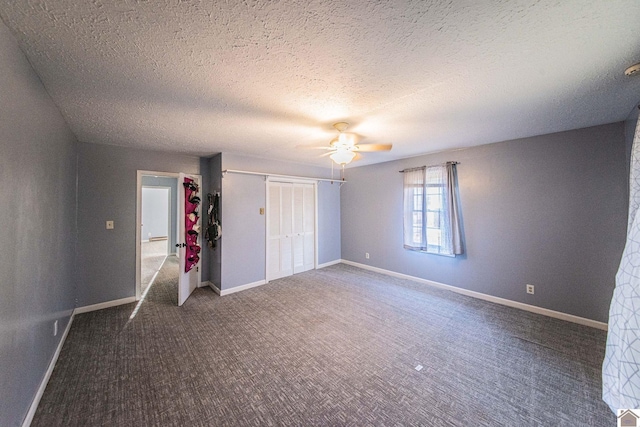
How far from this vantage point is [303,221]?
16.6 ft

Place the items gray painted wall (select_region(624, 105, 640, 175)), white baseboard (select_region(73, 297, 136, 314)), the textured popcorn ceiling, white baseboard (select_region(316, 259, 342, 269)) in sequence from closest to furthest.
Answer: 1. the textured popcorn ceiling
2. gray painted wall (select_region(624, 105, 640, 175))
3. white baseboard (select_region(73, 297, 136, 314))
4. white baseboard (select_region(316, 259, 342, 269))

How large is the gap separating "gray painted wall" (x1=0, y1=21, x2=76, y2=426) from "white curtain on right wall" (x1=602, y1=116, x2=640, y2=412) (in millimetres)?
3243

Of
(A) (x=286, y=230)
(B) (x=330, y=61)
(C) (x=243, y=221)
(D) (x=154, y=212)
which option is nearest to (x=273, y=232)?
(A) (x=286, y=230)

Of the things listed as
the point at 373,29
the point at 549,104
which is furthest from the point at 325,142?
the point at 549,104

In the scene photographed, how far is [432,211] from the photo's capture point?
407 centimetres

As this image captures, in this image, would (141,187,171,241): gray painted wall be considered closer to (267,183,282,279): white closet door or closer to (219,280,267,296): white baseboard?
(267,183,282,279): white closet door

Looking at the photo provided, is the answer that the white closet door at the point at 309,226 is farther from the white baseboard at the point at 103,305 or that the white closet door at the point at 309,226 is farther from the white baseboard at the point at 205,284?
the white baseboard at the point at 103,305

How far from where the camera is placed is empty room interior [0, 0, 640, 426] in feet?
4.08

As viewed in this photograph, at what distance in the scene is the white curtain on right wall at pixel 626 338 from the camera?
1.16m

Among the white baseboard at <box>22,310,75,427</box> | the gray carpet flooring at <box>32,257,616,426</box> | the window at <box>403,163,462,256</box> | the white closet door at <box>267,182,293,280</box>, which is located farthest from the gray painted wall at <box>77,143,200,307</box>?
the window at <box>403,163,462,256</box>

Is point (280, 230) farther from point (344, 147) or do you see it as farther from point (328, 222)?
point (344, 147)

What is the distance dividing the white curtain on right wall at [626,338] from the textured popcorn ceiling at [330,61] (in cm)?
114

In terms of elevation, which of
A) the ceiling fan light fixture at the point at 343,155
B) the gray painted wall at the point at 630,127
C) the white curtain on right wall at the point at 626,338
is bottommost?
the white curtain on right wall at the point at 626,338

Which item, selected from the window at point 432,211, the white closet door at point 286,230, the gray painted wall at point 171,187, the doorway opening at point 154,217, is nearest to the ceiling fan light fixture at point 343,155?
the window at point 432,211
